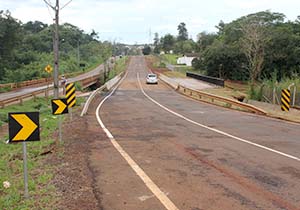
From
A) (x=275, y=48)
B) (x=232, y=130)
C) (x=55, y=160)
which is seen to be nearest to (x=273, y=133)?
(x=232, y=130)

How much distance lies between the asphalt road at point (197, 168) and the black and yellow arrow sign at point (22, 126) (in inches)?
61.2

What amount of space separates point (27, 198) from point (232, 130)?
31.0ft

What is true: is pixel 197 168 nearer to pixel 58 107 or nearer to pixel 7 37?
pixel 58 107

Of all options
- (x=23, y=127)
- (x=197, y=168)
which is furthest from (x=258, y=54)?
(x=23, y=127)

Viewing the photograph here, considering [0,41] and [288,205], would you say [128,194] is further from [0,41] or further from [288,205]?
[0,41]

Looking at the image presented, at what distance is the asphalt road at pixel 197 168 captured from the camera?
6.36 m

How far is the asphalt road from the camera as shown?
20.9ft

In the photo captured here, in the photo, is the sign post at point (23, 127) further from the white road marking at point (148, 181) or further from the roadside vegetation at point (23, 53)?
the roadside vegetation at point (23, 53)

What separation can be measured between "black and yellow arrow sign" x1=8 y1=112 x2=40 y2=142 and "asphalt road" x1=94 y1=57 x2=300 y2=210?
1555mm

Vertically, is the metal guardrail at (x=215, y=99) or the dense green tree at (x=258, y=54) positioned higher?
the dense green tree at (x=258, y=54)

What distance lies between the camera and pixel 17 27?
73.3m

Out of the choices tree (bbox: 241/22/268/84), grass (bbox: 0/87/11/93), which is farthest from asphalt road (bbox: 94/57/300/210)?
tree (bbox: 241/22/268/84)

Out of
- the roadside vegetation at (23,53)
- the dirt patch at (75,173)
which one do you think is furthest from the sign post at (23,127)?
the roadside vegetation at (23,53)

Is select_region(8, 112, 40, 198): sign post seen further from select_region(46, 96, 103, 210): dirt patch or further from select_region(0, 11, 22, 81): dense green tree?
select_region(0, 11, 22, 81): dense green tree
